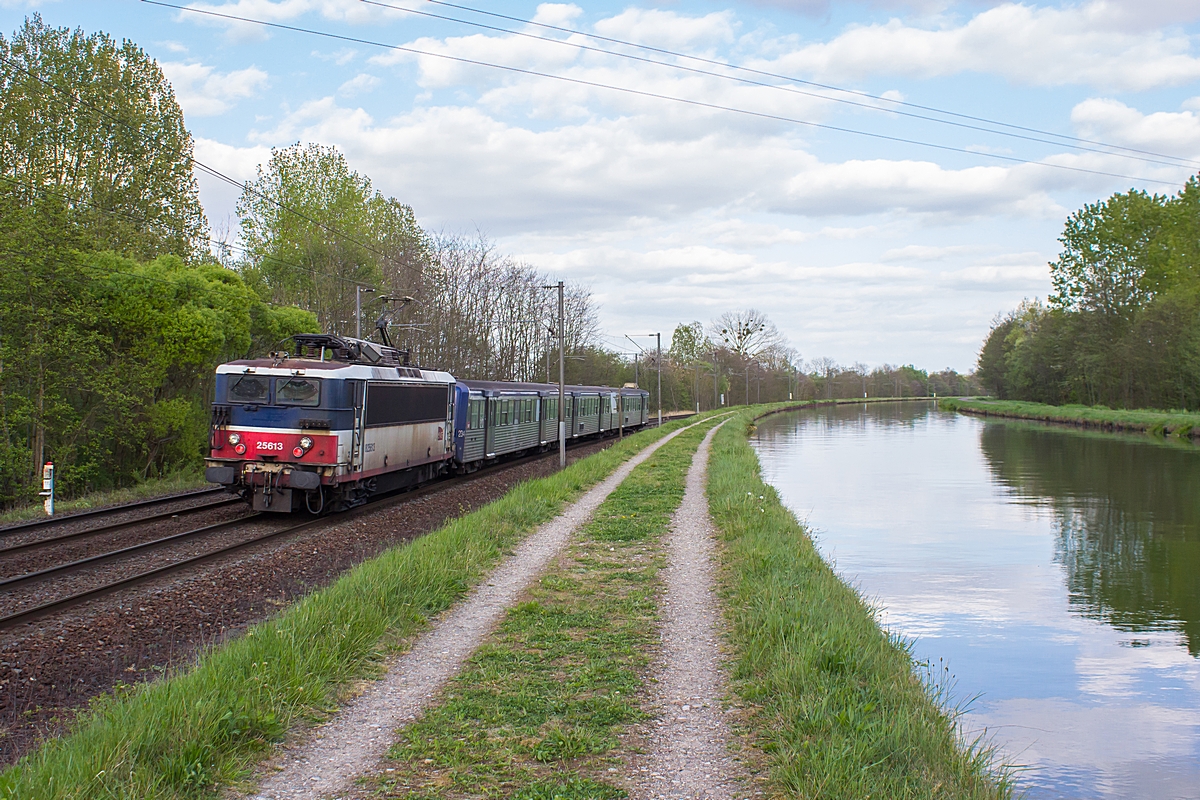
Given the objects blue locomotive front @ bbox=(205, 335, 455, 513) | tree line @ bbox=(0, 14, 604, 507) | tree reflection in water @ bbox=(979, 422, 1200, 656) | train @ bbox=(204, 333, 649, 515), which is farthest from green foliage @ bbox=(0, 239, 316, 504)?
tree reflection in water @ bbox=(979, 422, 1200, 656)

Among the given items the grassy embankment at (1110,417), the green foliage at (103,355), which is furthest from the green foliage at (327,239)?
the grassy embankment at (1110,417)

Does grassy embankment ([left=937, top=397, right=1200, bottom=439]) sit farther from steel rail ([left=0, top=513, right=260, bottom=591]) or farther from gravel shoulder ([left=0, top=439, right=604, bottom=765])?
steel rail ([left=0, top=513, right=260, bottom=591])

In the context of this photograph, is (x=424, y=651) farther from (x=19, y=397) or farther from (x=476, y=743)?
(x=19, y=397)

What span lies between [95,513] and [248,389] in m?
3.55

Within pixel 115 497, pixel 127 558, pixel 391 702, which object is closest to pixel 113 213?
pixel 115 497

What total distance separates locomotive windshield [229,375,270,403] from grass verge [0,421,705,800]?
23.9 ft

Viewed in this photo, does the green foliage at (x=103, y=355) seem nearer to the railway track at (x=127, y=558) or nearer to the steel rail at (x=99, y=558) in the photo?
the railway track at (x=127, y=558)

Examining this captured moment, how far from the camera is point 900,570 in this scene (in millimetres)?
15969

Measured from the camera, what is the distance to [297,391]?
55.4 ft

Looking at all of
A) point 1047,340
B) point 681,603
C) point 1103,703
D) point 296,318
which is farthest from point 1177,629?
point 1047,340

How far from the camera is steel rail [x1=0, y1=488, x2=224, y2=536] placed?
1526 cm

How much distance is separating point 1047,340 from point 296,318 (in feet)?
216

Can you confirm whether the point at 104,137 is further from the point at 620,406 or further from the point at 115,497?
→ the point at 620,406

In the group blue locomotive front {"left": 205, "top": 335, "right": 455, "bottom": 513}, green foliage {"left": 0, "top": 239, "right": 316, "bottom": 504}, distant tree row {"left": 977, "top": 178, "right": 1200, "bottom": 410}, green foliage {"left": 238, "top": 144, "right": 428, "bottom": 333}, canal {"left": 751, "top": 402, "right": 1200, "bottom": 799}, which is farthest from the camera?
distant tree row {"left": 977, "top": 178, "right": 1200, "bottom": 410}
